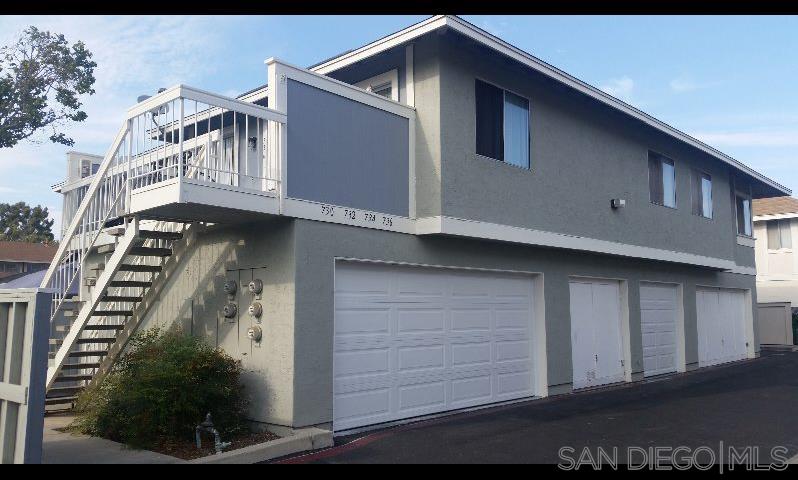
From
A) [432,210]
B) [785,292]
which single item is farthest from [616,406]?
[785,292]

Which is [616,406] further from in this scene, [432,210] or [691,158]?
[691,158]

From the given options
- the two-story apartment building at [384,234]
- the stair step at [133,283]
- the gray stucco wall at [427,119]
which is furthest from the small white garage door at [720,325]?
the stair step at [133,283]

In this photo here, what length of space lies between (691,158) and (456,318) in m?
9.95

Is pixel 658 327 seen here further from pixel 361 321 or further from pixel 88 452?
pixel 88 452

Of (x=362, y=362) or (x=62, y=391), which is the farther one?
(x=62, y=391)

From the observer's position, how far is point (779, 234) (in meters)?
31.0

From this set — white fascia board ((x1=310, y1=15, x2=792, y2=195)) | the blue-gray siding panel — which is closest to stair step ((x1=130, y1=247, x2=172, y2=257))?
the blue-gray siding panel

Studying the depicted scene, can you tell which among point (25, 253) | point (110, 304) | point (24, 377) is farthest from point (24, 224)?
point (24, 377)

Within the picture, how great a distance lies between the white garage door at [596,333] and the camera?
13.6 meters

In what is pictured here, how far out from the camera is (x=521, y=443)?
8.59m

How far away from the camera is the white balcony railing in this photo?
8.10m

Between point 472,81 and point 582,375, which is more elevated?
point 472,81

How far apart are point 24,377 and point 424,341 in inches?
224
